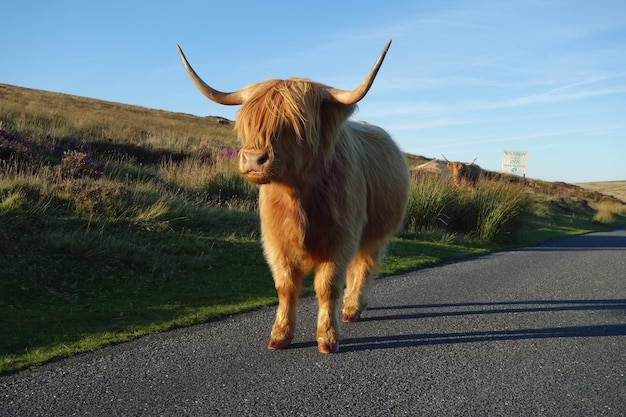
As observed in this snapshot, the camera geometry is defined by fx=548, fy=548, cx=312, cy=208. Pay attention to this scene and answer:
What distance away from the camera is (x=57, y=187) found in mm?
8328

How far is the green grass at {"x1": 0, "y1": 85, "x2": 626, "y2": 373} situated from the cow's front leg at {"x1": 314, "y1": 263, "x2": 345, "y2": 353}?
141 centimetres

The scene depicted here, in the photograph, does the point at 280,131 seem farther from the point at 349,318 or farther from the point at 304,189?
the point at 349,318

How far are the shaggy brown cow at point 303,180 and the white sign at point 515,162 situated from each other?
113 ft

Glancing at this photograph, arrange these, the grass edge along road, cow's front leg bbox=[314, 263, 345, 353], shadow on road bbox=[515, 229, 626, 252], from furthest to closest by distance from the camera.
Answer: shadow on road bbox=[515, 229, 626, 252] < the grass edge along road < cow's front leg bbox=[314, 263, 345, 353]

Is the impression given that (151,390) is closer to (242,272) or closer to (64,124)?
(242,272)

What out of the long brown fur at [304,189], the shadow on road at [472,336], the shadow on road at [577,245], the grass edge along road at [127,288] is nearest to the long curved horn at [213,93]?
the long brown fur at [304,189]

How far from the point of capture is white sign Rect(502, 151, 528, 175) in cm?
3656

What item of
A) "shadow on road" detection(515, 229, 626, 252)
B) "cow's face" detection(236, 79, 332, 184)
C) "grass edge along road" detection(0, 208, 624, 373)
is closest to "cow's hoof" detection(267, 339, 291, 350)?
"grass edge along road" detection(0, 208, 624, 373)

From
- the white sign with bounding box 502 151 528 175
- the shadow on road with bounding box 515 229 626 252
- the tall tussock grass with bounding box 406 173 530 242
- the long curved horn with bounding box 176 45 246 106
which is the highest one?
the white sign with bounding box 502 151 528 175

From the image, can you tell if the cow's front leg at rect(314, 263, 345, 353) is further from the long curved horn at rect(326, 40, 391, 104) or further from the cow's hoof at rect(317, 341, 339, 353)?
the long curved horn at rect(326, 40, 391, 104)

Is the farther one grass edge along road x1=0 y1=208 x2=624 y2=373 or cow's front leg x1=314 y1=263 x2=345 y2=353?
grass edge along road x1=0 y1=208 x2=624 y2=373

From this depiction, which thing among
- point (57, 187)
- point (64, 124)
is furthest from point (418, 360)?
point (64, 124)

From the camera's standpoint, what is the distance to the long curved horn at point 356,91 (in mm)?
3789

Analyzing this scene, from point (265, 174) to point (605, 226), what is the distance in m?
23.8
